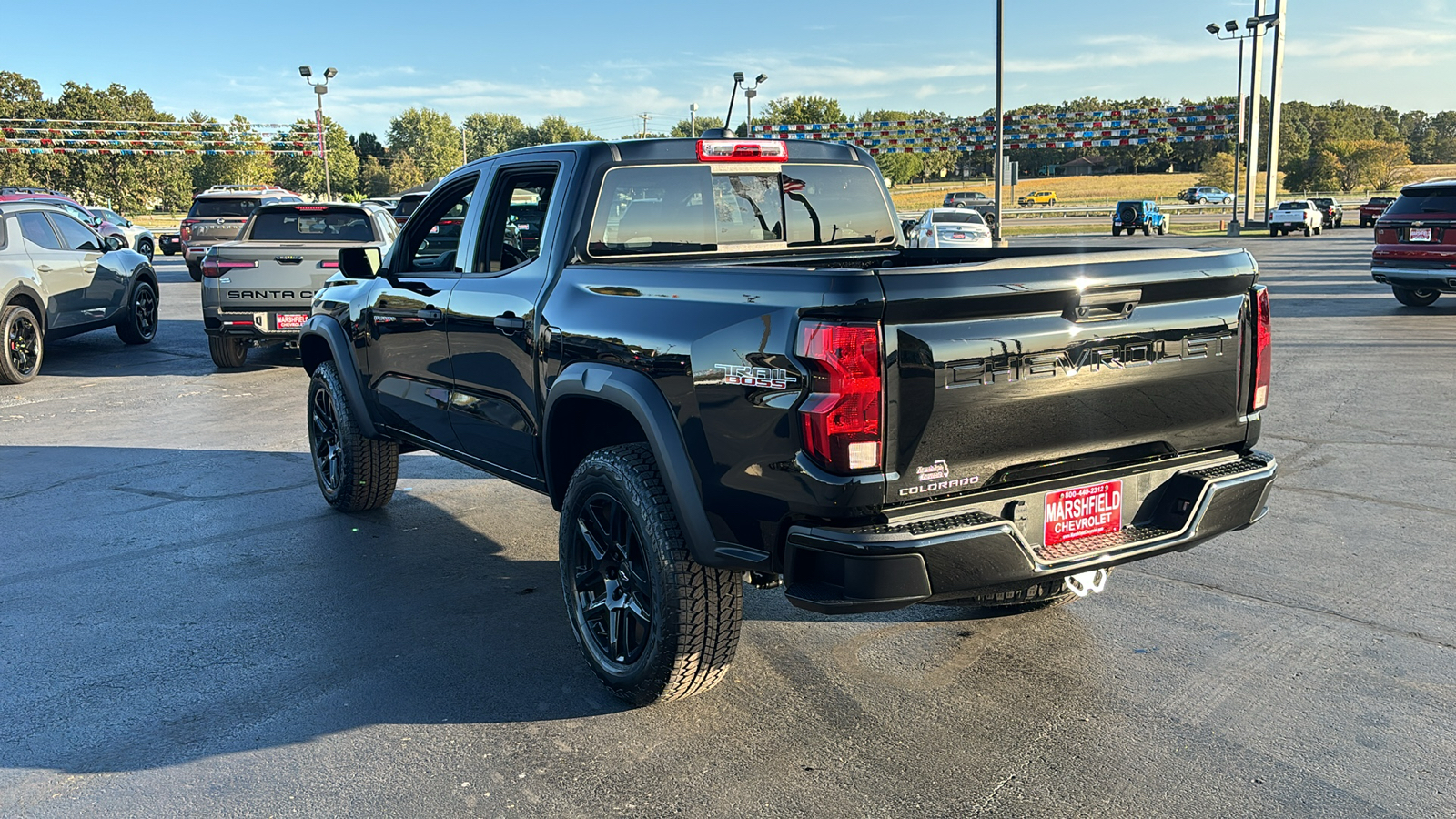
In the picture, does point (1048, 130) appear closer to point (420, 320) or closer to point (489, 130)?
point (420, 320)

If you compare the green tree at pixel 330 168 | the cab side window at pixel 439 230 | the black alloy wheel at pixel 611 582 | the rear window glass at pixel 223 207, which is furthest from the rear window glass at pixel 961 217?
the green tree at pixel 330 168

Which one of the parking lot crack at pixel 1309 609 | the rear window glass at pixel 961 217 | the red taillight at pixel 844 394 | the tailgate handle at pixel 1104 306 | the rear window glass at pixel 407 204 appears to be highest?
the rear window glass at pixel 407 204

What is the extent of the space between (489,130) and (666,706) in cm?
18756

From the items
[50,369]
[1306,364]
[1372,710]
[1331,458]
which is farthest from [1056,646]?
[50,369]

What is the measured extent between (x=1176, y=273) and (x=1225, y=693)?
1467 mm

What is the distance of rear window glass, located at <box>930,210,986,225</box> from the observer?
99.4ft

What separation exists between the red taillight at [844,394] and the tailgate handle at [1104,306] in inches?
27.7

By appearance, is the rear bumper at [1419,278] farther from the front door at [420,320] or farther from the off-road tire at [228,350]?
the off-road tire at [228,350]

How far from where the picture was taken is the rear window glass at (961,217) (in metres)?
30.3

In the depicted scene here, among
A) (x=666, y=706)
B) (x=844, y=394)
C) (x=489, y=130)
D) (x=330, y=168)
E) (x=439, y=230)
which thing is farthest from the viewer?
(x=489, y=130)

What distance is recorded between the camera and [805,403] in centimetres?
318

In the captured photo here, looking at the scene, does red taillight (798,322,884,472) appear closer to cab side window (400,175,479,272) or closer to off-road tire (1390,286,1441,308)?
cab side window (400,175,479,272)

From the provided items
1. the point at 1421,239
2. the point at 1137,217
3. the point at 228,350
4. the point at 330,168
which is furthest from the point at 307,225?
the point at 330,168

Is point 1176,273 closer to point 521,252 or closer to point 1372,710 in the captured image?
point 1372,710
